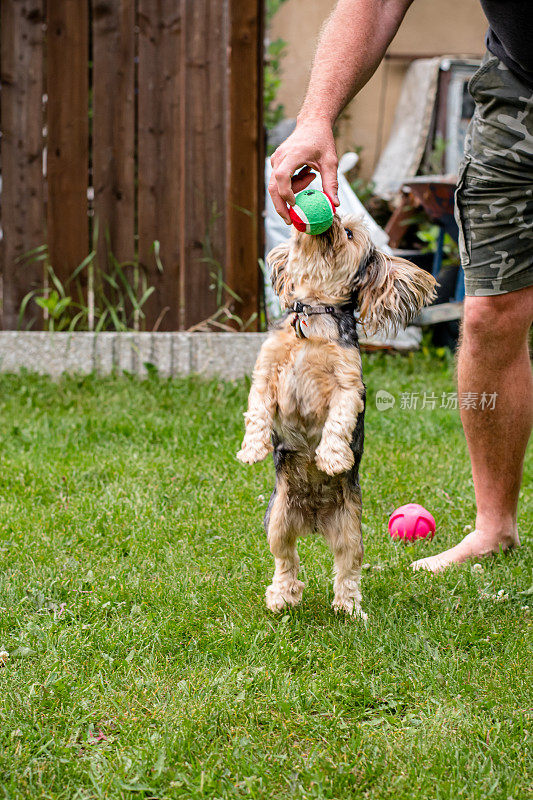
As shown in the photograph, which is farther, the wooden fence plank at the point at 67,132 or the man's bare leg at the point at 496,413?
the wooden fence plank at the point at 67,132

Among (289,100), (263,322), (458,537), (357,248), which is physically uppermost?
(289,100)

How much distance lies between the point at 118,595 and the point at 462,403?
1.54 metres

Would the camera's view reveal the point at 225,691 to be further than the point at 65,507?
No

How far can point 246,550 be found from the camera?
3373 millimetres

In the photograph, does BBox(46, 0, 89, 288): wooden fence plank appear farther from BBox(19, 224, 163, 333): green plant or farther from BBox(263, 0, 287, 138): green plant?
BBox(263, 0, 287, 138): green plant

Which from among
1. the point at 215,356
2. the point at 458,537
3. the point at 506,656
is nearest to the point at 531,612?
the point at 506,656

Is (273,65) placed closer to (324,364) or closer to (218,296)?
(218,296)

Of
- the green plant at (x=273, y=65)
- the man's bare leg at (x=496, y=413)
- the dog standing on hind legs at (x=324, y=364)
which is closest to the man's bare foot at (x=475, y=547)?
the man's bare leg at (x=496, y=413)

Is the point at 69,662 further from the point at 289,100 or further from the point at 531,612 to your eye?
the point at 289,100

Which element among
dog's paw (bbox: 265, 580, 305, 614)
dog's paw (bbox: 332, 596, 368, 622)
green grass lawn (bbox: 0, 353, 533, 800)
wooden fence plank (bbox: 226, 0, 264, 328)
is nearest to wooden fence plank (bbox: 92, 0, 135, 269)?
wooden fence plank (bbox: 226, 0, 264, 328)

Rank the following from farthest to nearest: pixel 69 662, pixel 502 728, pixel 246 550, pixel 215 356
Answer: pixel 215 356
pixel 246 550
pixel 69 662
pixel 502 728

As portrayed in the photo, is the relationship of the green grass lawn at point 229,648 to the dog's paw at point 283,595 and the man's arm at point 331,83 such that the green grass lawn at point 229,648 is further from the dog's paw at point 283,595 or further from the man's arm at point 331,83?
the man's arm at point 331,83

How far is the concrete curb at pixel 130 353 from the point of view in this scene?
6.02 metres

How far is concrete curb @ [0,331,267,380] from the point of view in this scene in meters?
6.02
